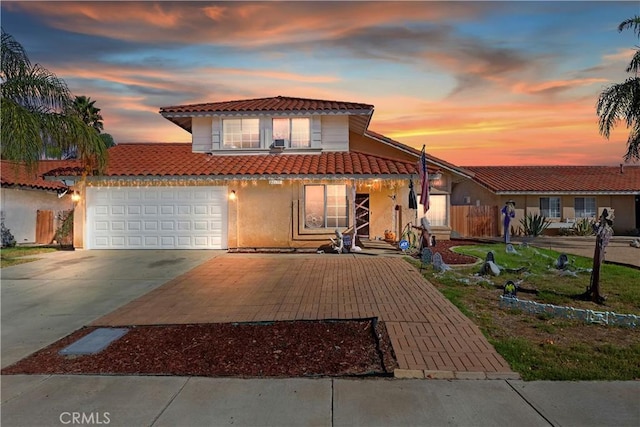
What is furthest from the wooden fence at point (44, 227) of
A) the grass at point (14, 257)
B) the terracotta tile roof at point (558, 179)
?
the terracotta tile roof at point (558, 179)

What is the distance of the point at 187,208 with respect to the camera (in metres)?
16.7

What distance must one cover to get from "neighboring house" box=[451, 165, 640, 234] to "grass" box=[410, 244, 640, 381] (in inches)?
596

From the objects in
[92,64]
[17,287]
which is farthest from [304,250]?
[92,64]

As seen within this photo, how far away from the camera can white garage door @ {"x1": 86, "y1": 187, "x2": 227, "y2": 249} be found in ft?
54.7

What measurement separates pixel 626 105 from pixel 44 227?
27317mm

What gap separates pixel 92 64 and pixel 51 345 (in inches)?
577

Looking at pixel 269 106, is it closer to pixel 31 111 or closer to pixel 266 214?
pixel 266 214

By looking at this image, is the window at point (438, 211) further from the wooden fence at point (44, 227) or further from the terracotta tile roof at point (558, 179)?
the wooden fence at point (44, 227)

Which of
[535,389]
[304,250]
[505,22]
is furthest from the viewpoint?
[304,250]

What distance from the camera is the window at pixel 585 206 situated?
26906 mm

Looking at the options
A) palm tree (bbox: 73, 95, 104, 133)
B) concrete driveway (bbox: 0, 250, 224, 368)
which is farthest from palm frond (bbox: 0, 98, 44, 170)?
palm tree (bbox: 73, 95, 104, 133)

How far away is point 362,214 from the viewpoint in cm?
1723

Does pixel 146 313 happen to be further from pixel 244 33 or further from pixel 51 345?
pixel 244 33

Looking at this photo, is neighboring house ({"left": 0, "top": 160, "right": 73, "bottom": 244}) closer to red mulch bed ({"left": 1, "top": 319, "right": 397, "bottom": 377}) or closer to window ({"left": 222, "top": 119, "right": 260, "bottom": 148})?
window ({"left": 222, "top": 119, "right": 260, "bottom": 148})
